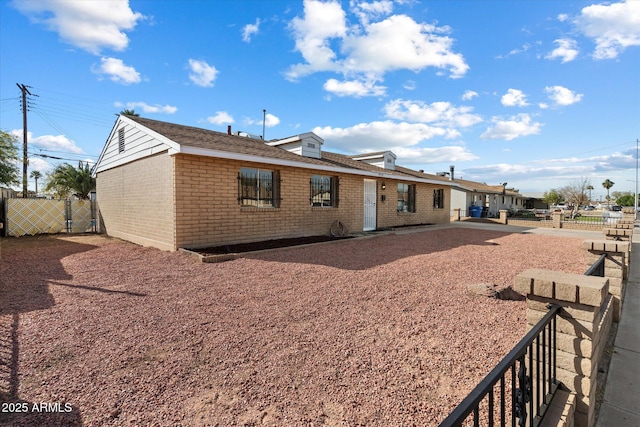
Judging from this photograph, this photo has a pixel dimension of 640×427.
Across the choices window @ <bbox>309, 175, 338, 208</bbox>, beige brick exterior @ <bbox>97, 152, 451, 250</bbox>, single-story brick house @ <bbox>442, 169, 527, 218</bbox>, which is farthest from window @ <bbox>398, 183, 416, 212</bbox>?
single-story brick house @ <bbox>442, 169, 527, 218</bbox>

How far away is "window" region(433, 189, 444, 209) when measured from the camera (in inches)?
744

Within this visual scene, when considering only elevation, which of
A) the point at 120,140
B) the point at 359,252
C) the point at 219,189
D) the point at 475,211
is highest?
the point at 120,140

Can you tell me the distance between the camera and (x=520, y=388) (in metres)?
1.56

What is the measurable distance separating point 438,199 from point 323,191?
10700mm

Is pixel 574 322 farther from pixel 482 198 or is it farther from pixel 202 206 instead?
pixel 482 198

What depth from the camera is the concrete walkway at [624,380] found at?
2.20 meters

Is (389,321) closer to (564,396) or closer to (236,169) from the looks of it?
(564,396)

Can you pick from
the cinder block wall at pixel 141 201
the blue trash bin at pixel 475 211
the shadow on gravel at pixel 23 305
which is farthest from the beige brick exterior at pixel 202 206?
the blue trash bin at pixel 475 211

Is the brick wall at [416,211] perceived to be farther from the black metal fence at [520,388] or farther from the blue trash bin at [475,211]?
the black metal fence at [520,388]

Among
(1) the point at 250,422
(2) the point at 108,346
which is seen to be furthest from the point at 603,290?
(2) the point at 108,346

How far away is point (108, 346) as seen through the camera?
3.00 meters

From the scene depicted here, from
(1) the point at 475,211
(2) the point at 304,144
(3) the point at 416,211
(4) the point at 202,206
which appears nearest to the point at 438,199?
(3) the point at 416,211

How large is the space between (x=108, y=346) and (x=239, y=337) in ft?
4.31

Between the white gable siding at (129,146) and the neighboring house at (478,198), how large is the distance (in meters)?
21.4
